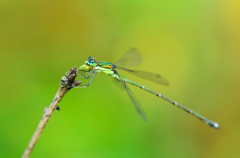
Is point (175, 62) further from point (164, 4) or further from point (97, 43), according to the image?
point (97, 43)

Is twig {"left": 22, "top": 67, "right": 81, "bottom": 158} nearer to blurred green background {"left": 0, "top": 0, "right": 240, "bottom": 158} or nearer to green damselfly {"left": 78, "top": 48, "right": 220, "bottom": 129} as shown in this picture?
green damselfly {"left": 78, "top": 48, "right": 220, "bottom": 129}

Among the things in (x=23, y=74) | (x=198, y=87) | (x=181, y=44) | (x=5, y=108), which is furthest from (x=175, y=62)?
(x=5, y=108)

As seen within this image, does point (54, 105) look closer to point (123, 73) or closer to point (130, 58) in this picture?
point (130, 58)

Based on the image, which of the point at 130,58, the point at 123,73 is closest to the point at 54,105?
→ the point at 130,58

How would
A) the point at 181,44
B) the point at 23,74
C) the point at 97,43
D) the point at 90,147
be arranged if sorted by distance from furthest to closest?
the point at 181,44, the point at 97,43, the point at 23,74, the point at 90,147

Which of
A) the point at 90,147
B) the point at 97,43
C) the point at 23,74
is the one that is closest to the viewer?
the point at 90,147

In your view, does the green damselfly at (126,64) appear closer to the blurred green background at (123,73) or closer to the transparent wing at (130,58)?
the transparent wing at (130,58)

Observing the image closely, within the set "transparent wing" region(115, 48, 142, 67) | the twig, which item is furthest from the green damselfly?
the twig
